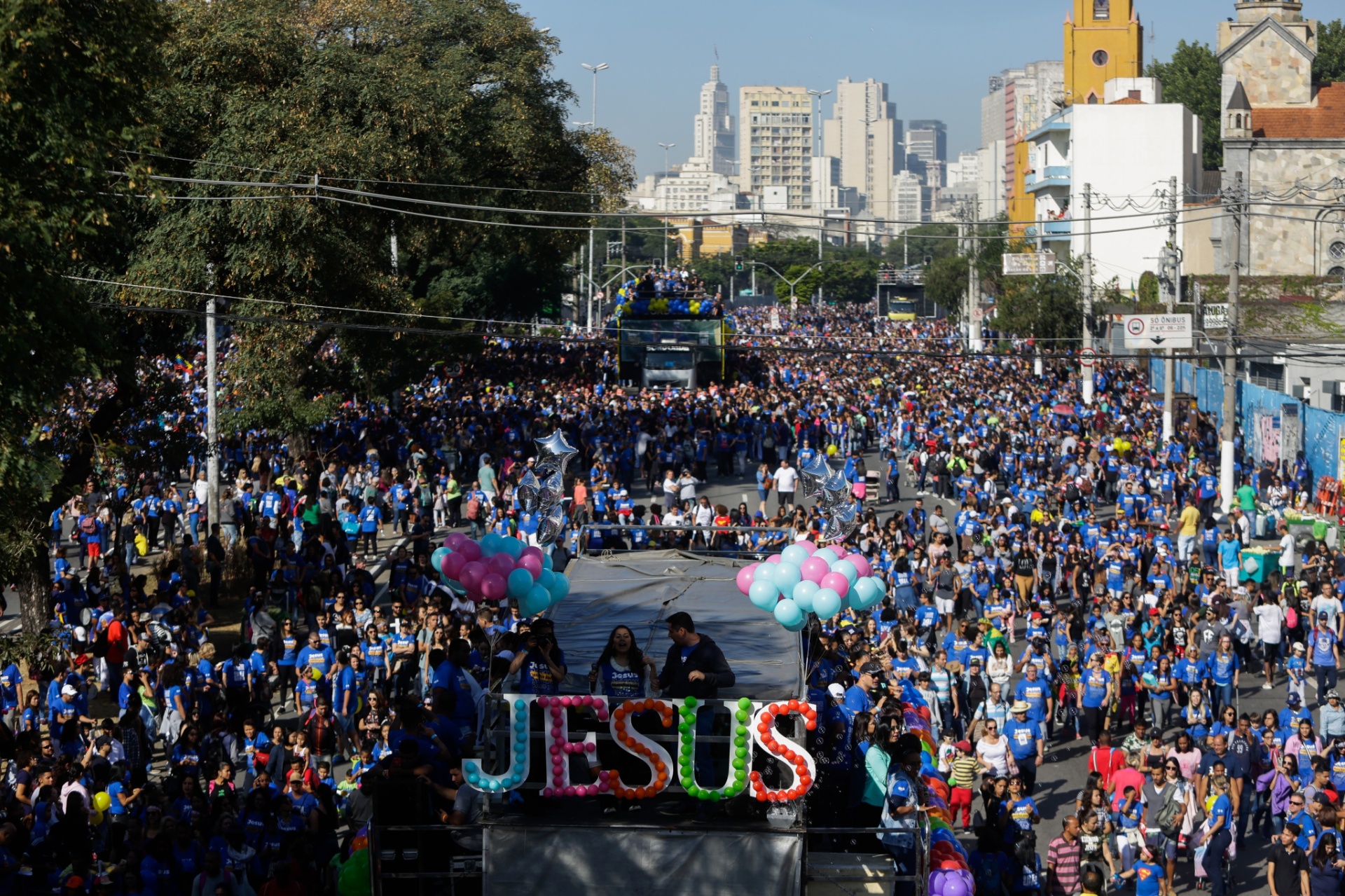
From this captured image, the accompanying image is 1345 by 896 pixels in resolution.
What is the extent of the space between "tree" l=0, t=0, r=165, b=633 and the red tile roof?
6212cm

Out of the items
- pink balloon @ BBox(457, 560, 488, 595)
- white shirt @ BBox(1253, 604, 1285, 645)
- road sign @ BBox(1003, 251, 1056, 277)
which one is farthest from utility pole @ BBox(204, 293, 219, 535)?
road sign @ BBox(1003, 251, 1056, 277)

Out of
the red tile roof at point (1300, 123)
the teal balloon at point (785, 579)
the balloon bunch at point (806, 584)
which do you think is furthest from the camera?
the red tile roof at point (1300, 123)

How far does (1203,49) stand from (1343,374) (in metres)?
76.5

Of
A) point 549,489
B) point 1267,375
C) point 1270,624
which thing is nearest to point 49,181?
point 549,489

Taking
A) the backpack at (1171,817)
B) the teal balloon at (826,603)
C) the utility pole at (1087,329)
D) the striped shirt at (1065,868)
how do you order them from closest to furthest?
the teal balloon at (826,603) < the striped shirt at (1065,868) < the backpack at (1171,817) < the utility pole at (1087,329)

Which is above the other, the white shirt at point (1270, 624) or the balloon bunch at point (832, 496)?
the balloon bunch at point (832, 496)

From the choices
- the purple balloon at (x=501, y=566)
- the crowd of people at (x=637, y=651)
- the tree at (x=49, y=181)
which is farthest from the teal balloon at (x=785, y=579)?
the tree at (x=49, y=181)

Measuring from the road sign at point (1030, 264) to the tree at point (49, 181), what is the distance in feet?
138

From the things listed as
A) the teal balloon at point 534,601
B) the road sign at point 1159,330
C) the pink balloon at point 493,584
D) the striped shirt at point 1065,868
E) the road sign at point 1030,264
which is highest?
the road sign at point 1030,264

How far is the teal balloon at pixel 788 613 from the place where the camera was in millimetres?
11664

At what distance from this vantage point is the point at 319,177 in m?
25.0

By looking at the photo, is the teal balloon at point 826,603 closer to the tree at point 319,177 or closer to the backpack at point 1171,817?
the backpack at point 1171,817

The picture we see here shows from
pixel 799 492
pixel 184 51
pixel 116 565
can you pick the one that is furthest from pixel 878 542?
pixel 184 51

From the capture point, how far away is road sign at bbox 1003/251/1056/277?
52.3 metres
